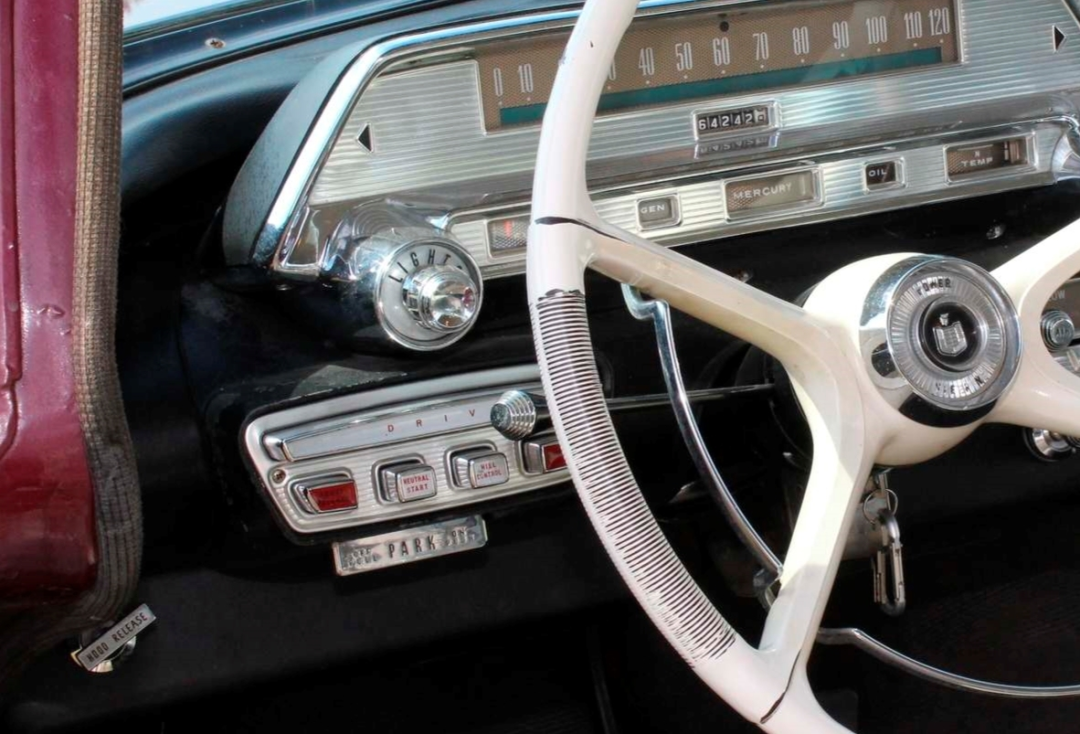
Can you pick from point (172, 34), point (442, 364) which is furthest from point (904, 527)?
point (172, 34)

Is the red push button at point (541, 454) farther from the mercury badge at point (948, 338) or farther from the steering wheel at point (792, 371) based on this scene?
the mercury badge at point (948, 338)

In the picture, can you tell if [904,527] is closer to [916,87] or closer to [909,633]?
[909,633]

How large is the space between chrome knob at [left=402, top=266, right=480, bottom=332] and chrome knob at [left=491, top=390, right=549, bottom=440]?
99 millimetres

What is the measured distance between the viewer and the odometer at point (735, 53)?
118 centimetres

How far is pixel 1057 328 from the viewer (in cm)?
114

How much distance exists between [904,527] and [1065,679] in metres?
0.48

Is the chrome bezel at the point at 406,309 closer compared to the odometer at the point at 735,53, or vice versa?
the chrome bezel at the point at 406,309

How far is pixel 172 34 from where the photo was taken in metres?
1.41

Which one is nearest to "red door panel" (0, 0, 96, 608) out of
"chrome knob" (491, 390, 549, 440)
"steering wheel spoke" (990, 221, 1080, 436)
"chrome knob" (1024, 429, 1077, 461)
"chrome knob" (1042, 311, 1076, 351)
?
"chrome knob" (491, 390, 549, 440)

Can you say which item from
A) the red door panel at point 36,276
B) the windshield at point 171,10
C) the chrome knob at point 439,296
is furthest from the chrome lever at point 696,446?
the windshield at point 171,10

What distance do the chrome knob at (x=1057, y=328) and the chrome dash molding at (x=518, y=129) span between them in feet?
0.75

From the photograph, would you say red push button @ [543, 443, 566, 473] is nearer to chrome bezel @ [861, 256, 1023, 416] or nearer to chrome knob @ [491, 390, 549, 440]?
chrome knob @ [491, 390, 549, 440]

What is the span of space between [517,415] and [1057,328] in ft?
1.75

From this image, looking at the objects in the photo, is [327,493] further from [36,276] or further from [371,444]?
[36,276]
